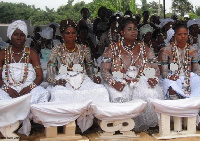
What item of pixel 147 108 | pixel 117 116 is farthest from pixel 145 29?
pixel 117 116

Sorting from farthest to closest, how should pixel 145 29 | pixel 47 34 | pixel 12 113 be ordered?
pixel 47 34 < pixel 145 29 < pixel 12 113

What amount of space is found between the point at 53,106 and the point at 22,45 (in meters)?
1.28

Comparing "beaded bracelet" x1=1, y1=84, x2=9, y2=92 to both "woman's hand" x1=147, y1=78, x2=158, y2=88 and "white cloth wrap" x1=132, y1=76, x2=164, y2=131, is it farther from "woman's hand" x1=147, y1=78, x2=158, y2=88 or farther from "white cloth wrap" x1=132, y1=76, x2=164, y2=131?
"woman's hand" x1=147, y1=78, x2=158, y2=88

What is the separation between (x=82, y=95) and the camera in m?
4.46

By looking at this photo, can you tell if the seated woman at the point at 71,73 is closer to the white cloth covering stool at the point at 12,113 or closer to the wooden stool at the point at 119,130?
the wooden stool at the point at 119,130

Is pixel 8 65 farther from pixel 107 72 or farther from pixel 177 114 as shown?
pixel 177 114

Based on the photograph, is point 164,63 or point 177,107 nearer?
point 177,107

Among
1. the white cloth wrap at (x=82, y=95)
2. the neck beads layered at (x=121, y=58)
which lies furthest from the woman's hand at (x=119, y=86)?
the neck beads layered at (x=121, y=58)

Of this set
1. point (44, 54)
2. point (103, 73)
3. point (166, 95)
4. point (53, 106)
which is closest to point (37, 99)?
point (53, 106)

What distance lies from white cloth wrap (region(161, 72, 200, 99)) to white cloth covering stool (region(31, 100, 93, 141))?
1.32 metres

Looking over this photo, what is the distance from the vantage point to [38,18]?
92.1 ft

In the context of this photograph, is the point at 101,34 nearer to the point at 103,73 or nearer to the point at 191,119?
the point at 103,73

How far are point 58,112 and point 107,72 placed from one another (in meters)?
1.16

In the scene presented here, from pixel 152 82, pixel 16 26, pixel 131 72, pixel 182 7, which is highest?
pixel 182 7
